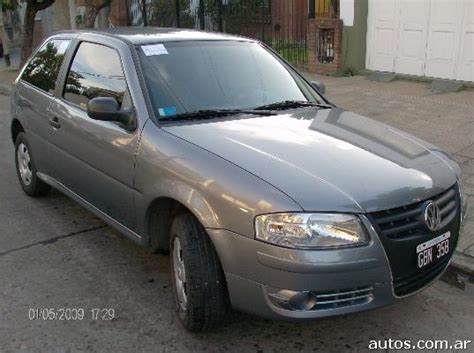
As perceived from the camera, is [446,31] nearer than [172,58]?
No

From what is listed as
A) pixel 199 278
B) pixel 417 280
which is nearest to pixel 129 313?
pixel 199 278

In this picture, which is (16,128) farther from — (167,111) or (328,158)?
(328,158)

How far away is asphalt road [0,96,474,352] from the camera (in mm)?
3088

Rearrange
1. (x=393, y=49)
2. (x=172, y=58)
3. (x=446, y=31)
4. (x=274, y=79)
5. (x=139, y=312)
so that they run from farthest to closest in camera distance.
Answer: (x=393, y=49) < (x=446, y=31) < (x=274, y=79) < (x=172, y=58) < (x=139, y=312)

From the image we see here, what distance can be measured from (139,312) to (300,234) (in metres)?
1.35

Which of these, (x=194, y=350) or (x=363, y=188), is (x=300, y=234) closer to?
(x=363, y=188)

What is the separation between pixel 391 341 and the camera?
10.2 feet

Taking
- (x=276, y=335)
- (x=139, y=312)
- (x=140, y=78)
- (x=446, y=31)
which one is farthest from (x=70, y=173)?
(x=446, y=31)

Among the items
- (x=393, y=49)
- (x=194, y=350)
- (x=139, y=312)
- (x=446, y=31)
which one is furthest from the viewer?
(x=393, y=49)

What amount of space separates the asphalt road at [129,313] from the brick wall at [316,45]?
818 centimetres

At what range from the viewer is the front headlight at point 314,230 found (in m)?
2.60

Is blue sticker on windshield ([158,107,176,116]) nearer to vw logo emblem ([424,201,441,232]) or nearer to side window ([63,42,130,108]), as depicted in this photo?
side window ([63,42,130,108])

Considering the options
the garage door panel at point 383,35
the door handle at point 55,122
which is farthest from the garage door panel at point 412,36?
the door handle at point 55,122

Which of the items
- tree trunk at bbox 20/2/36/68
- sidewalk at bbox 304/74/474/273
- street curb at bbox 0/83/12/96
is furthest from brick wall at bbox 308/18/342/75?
tree trunk at bbox 20/2/36/68
